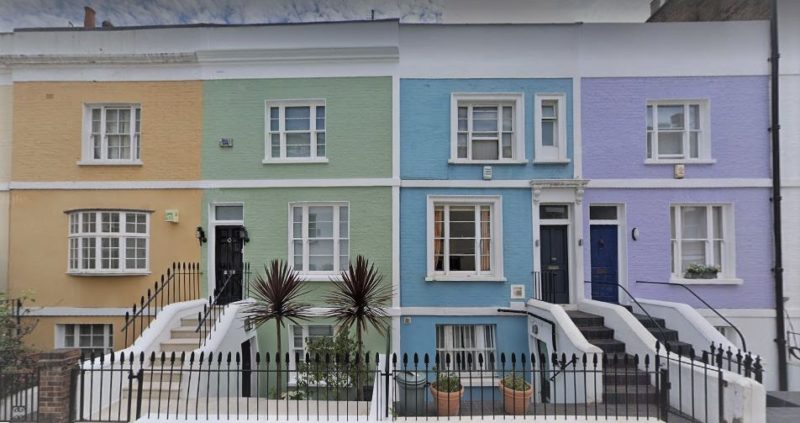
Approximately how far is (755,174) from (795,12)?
4275 millimetres

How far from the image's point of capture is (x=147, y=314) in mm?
10344

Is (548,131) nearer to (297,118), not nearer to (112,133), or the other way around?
(297,118)

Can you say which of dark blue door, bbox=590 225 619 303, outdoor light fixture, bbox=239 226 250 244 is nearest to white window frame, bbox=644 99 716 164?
dark blue door, bbox=590 225 619 303

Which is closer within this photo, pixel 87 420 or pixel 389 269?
pixel 87 420

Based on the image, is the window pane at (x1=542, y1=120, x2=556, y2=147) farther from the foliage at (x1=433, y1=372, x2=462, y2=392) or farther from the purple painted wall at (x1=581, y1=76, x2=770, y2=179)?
the foliage at (x1=433, y1=372, x2=462, y2=392)

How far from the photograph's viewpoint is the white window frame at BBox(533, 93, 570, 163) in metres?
10.6

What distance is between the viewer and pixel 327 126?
10.8 m

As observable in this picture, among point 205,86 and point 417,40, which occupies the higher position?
point 417,40

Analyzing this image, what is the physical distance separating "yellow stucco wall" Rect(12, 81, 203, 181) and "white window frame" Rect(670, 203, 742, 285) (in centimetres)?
1234

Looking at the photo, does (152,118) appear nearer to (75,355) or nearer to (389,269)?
(75,355)

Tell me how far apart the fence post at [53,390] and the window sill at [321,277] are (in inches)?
198

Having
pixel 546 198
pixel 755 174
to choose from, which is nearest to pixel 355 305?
pixel 546 198

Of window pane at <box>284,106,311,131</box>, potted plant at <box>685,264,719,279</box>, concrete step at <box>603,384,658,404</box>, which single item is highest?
window pane at <box>284,106,311,131</box>

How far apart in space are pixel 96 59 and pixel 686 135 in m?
15.4
